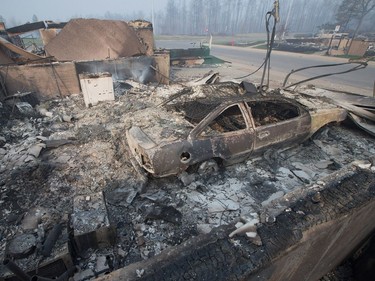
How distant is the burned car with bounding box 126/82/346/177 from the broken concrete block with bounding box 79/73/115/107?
376cm

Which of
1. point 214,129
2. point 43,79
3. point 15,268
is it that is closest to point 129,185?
point 214,129

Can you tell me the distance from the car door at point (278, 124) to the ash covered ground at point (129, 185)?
38cm

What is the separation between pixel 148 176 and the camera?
419cm

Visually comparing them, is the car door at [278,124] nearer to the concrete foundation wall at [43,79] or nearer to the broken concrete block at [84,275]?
the broken concrete block at [84,275]

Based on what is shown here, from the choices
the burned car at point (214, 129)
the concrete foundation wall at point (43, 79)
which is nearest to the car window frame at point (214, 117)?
the burned car at point (214, 129)

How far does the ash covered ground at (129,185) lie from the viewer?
10.6ft

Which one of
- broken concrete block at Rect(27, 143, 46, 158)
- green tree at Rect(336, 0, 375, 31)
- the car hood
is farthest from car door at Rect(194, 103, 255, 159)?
green tree at Rect(336, 0, 375, 31)

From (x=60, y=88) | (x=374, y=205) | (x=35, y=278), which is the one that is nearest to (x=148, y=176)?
(x=35, y=278)

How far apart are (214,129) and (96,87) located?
5.31 metres

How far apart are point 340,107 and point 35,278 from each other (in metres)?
6.74

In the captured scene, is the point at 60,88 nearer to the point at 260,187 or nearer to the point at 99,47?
the point at 99,47

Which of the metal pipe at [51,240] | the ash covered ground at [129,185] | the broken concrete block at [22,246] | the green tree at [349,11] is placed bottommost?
the ash covered ground at [129,185]

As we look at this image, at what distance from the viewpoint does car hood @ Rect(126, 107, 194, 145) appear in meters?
3.96

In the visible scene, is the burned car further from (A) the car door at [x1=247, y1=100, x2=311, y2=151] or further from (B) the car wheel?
(B) the car wheel
